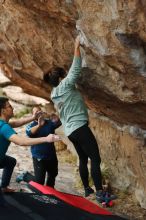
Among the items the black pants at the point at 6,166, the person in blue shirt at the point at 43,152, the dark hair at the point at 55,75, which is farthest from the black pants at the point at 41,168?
the dark hair at the point at 55,75

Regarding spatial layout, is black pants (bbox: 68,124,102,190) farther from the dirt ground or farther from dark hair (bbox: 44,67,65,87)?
the dirt ground

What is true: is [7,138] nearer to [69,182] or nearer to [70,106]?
[70,106]

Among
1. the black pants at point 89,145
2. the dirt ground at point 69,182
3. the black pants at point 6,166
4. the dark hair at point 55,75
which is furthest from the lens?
the dirt ground at point 69,182

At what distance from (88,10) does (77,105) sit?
1258 millimetres

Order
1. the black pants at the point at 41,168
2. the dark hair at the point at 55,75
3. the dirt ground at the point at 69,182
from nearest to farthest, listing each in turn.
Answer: the dark hair at the point at 55,75 < the black pants at the point at 41,168 < the dirt ground at the point at 69,182

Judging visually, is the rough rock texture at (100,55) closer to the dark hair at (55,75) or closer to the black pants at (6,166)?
the dark hair at (55,75)

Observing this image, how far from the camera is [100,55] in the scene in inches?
219

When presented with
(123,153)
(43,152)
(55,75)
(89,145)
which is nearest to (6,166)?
(43,152)

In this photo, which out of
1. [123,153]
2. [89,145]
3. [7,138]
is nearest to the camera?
[7,138]

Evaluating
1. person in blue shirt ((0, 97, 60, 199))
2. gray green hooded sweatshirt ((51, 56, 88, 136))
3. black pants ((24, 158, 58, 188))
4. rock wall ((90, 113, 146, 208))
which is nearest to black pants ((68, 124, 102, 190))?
gray green hooded sweatshirt ((51, 56, 88, 136))

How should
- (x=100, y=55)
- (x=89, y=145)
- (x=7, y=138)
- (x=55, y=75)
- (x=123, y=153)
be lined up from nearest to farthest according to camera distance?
1. (x=7, y=138)
2. (x=100, y=55)
3. (x=89, y=145)
4. (x=55, y=75)
5. (x=123, y=153)

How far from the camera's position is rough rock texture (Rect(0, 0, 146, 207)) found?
509cm

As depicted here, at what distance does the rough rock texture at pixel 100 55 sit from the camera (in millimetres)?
5094

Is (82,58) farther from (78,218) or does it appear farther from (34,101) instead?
(34,101)
